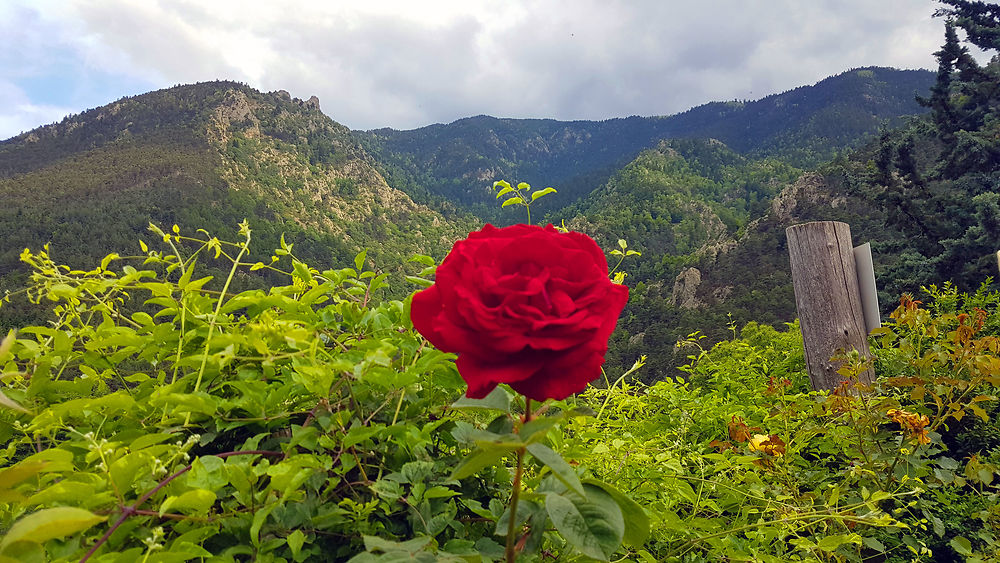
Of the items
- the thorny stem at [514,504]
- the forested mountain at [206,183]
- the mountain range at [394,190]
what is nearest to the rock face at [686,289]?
the mountain range at [394,190]

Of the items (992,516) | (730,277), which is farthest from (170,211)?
(992,516)

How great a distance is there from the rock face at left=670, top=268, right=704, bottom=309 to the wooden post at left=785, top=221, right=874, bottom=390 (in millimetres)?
21645

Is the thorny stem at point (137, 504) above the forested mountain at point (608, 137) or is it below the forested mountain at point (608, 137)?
below

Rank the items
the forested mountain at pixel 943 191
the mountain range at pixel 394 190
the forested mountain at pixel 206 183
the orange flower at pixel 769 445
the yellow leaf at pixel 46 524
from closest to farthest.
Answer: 1. the yellow leaf at pixel 46 524
2. the orange flower at pixel 769 445
3. the forested mountain at pixel 943 191
4. the mountain range at pixel 394 190
5. the forested mountain at pixel 206 183

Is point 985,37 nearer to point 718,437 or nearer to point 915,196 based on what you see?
point 915,196

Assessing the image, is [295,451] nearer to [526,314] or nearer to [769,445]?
[526,314]

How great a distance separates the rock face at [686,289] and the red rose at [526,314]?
24083mm

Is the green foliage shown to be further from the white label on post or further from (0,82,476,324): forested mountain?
(0,82,476,324): forested mountain

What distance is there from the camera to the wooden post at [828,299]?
2.55m

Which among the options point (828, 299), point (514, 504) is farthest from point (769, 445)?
point (828, 299)

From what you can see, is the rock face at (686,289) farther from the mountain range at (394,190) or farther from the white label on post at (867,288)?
the white label on post at (867,288)

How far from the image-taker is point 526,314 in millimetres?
525

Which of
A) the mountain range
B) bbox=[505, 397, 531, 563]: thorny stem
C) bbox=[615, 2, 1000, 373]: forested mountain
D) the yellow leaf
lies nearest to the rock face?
the mountain range

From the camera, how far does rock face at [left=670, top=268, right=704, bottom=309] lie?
24031mm
